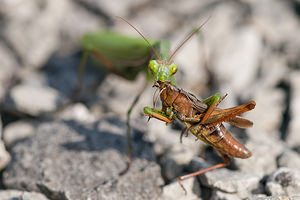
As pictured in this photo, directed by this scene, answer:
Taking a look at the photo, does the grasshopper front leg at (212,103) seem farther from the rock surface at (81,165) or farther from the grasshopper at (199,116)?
the rock surface at (81,165)

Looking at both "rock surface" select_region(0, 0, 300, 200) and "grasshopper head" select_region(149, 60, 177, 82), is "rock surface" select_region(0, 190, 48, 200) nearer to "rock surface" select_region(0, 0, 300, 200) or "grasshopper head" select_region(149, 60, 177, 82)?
"rock surface" select_region(0, 0, 300, 200)

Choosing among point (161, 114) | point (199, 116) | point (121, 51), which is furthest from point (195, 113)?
point (121, 51)

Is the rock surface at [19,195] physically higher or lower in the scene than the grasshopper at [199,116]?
lower

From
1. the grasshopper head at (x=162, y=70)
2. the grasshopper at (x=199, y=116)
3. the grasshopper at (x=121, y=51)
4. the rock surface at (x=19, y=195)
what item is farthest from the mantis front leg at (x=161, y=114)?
the rock surface at (x=19, y=195)

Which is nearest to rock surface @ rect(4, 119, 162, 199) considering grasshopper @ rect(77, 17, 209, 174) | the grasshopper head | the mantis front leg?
the mantis front leg

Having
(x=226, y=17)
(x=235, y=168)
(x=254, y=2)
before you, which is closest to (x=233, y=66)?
(x=226, y=17)

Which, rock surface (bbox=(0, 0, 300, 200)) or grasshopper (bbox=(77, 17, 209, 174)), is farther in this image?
grasshopper (bbox=(77, 17, 209, 174))

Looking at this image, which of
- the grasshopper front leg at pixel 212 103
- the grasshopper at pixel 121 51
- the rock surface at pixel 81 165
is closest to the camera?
the grasshopper front leg at pixel 212 103

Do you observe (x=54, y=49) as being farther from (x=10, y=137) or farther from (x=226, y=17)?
(x=226, y=17)
